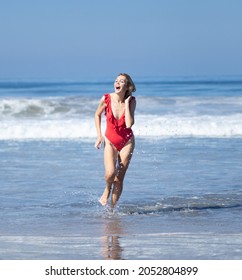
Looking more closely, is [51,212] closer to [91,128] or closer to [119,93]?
[119,93]

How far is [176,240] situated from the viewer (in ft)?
25.1

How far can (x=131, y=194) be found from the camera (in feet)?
34.6

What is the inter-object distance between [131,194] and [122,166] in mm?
1171

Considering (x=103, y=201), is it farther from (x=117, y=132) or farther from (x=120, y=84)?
(x=120, y=84)

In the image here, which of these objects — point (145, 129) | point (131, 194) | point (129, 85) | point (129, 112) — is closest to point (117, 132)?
point (129, 112)

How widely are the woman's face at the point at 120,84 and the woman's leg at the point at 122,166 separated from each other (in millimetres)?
580

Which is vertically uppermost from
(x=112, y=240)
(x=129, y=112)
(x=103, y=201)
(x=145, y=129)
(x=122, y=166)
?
(x=145, y=129)

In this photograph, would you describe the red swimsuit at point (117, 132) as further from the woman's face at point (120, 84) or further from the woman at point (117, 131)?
the woman's face at point (120, 84)

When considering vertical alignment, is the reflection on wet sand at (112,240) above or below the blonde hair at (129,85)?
below

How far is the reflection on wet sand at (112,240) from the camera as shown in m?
6.98

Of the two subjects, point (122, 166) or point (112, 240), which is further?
point (122, 166)

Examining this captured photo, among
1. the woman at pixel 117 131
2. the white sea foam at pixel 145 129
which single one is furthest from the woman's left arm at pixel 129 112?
the white sea foam at pixel 145 129

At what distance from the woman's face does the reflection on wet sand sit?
141 centimetres

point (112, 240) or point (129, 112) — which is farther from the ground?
point (129, 112)
